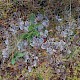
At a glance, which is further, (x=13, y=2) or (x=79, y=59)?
(x=13, y=2)

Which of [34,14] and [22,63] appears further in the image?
[34,14]

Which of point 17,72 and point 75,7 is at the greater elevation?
point 75,7

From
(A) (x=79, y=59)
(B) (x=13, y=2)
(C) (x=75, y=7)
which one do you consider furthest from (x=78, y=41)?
(B) (x=13, y=2)

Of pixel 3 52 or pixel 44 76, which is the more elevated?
pixel 3 52

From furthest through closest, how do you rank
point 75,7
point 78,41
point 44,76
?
point 75,7
point 78,41
point 44,76

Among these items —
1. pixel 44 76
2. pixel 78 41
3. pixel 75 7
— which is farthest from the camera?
pixel 75 7

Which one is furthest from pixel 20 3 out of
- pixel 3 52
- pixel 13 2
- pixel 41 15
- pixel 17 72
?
pixel 17 72

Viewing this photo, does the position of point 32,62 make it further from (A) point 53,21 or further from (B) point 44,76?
(A) point 53,21

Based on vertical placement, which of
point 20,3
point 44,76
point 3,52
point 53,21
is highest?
point 20,3

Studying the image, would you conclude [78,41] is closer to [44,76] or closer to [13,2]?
[44,76]
